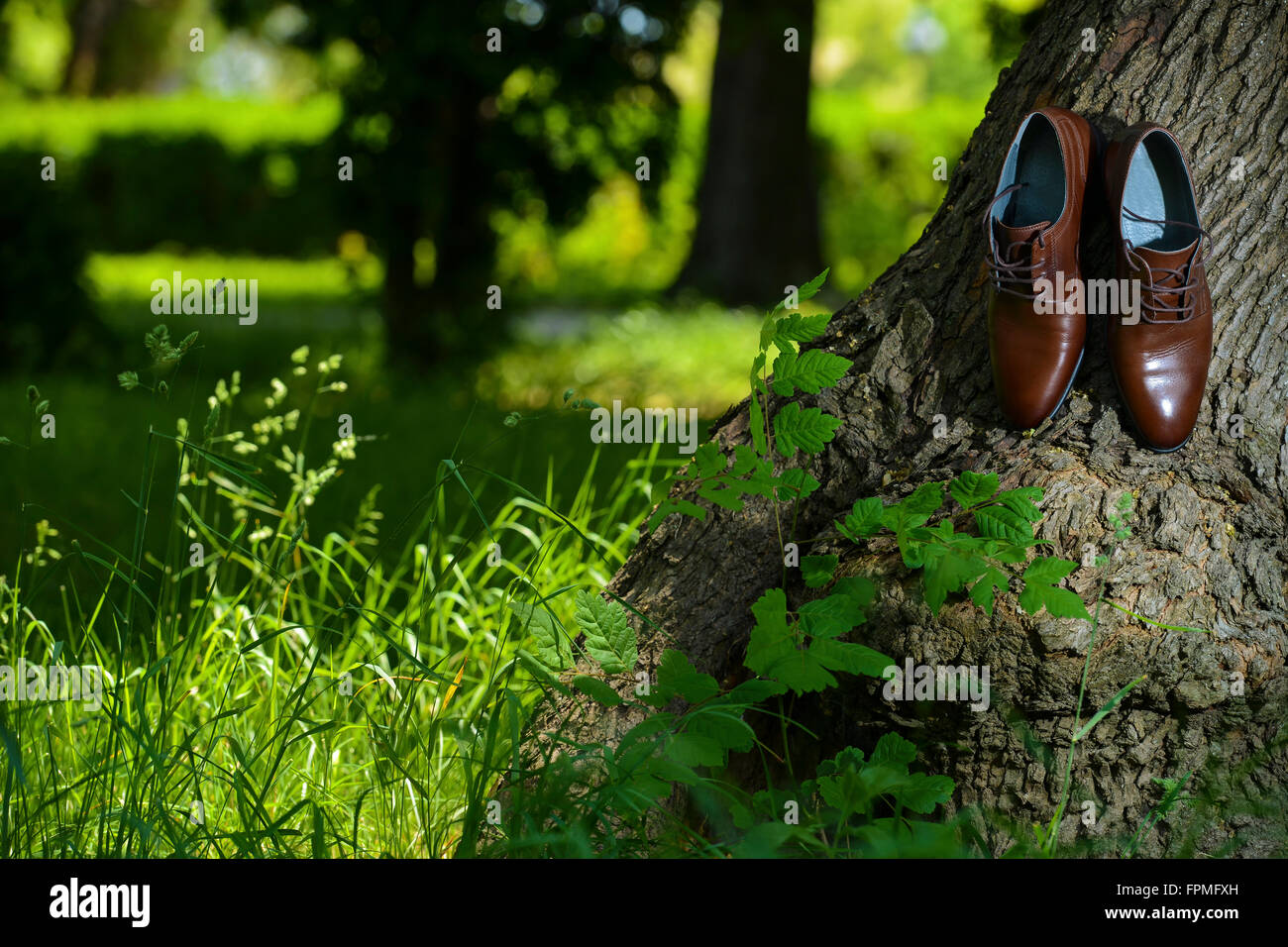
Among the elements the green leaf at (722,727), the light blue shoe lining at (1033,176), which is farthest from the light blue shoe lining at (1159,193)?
the green leaf at (722,727)

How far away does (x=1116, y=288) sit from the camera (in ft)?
7.06

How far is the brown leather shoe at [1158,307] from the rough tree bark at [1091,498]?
0.06 meters

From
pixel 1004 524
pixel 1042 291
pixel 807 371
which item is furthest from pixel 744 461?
pixel 1042 291

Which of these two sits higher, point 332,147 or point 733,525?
point 332,147

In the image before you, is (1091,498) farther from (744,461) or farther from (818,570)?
(744,461)

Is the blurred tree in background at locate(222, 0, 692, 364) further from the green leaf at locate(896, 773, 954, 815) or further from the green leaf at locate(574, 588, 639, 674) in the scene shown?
the green leaf at locate(896, 773, 954, 815)

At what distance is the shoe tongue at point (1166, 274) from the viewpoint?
6.83 feet

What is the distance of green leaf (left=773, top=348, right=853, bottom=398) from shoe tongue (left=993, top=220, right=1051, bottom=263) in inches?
16.5

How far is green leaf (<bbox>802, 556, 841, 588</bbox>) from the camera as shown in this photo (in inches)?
80.2

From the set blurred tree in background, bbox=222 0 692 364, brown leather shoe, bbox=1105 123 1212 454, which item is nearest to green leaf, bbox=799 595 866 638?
brown leather shoe, bbox=1105 123 1212 454

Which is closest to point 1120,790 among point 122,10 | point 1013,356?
point 1013,356

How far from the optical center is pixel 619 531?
3.55 metres
